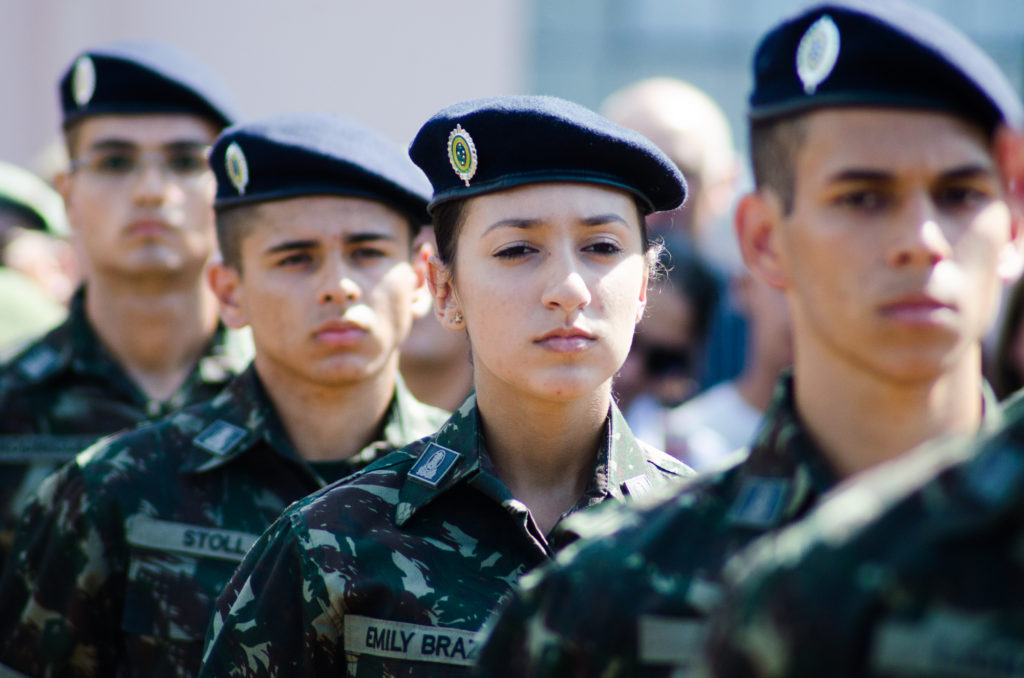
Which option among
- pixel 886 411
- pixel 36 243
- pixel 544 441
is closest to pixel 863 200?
pixel 886 411

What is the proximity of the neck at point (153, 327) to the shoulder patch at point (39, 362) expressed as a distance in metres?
0.18

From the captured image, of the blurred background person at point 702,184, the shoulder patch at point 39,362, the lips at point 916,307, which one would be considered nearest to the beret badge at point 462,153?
the lips at point 916,307

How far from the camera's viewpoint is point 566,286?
294 centimetres

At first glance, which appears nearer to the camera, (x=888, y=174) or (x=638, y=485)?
(x=888, y=174)

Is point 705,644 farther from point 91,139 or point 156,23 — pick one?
point 156,23

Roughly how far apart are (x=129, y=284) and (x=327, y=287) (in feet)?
4.38

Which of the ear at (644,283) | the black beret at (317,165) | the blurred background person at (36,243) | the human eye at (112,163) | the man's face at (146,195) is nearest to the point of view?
the ear at (644,283)

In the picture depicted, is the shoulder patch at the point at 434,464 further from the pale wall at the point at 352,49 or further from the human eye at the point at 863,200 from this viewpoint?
the pale wall at the point at 352,49

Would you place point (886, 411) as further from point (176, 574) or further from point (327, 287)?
point (176, 574)

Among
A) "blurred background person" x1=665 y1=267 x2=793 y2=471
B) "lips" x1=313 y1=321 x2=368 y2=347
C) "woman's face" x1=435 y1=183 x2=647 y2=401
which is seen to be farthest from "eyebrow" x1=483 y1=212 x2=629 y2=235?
"blurred background person" x1=665 y1=267 x2=793 y2=471

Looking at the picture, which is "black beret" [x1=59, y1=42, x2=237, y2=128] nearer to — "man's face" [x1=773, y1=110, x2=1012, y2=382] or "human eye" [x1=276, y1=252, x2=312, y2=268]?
"human eye" [x1=276, y1=252, x2=312, y2=268]

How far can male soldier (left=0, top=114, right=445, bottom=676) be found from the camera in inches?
143

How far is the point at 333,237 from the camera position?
3.74 m

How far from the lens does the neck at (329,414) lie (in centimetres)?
380
